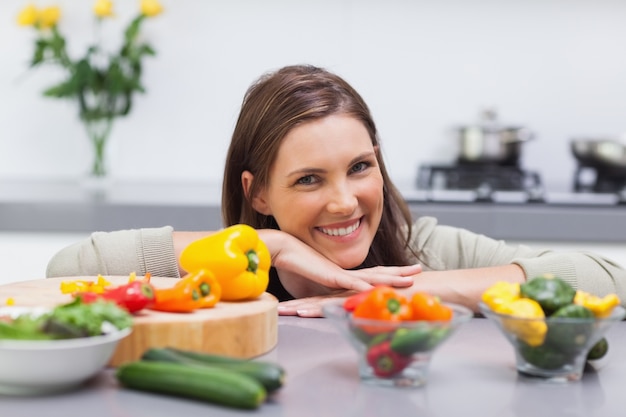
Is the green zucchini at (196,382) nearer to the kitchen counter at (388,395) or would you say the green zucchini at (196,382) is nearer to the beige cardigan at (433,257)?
the kitchen counter at (388,395)

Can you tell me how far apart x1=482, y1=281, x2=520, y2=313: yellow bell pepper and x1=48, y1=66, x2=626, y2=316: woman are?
1.64ft

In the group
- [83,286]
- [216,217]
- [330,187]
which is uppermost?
[330,187]

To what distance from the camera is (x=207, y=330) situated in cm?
137

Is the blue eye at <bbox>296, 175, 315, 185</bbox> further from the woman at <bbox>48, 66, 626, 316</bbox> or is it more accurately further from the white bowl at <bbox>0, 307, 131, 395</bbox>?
the white bowl at <bbox>0, 307, 131, 395</bbox>

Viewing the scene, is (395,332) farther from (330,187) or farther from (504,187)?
(504,187)

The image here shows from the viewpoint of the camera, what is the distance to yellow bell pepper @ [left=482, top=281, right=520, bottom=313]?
1.27 meters

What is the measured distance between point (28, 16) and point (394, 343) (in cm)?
279

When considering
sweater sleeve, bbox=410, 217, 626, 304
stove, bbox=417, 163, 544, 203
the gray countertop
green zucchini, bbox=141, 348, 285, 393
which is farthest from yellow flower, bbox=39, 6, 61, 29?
green zucchini, bbox=141, 348, 285, 393

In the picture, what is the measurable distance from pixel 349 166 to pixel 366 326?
2.43ft

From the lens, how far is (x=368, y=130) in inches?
80.5

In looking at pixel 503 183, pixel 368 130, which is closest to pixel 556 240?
pixel 503 183

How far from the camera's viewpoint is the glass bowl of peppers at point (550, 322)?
123 centimetres

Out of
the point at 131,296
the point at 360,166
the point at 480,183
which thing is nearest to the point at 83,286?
the point at 131,296

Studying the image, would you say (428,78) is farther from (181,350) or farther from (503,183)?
(181,350)
